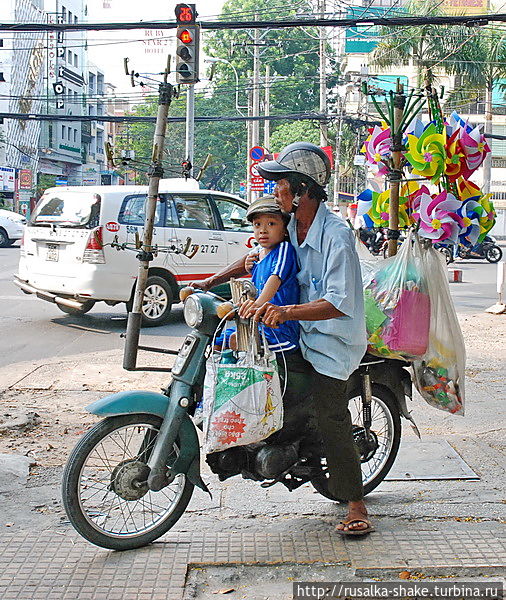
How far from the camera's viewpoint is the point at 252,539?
13.5 ft

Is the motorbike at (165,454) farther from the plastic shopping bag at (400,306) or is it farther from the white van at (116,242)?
the white van at (116,242)

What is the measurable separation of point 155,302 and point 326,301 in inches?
Answer: 306

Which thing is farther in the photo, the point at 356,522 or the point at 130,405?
the point at 356,522

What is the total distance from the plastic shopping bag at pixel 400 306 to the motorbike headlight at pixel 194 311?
1.13 metres

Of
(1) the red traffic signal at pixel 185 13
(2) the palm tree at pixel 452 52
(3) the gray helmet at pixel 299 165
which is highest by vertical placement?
(2) the palm tree at pixel 452 52

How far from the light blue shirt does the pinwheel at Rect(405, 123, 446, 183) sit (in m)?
1.24

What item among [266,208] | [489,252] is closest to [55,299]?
[266,208]

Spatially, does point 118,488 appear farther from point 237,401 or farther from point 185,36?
point 185,36

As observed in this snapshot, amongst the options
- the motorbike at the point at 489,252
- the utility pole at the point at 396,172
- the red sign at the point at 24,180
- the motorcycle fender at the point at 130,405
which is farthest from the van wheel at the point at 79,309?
the red sign at the point at 24,180

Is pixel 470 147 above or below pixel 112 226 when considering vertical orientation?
above

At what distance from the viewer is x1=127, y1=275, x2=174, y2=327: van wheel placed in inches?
448

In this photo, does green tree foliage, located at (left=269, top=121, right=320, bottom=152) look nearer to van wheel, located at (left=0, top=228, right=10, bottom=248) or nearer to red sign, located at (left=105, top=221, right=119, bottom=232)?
van wheel, located at (left=0, top=228, right=10, bottom=248)

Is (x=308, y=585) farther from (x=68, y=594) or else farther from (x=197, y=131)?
(x=197, y=131)

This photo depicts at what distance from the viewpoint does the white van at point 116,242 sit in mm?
10852
